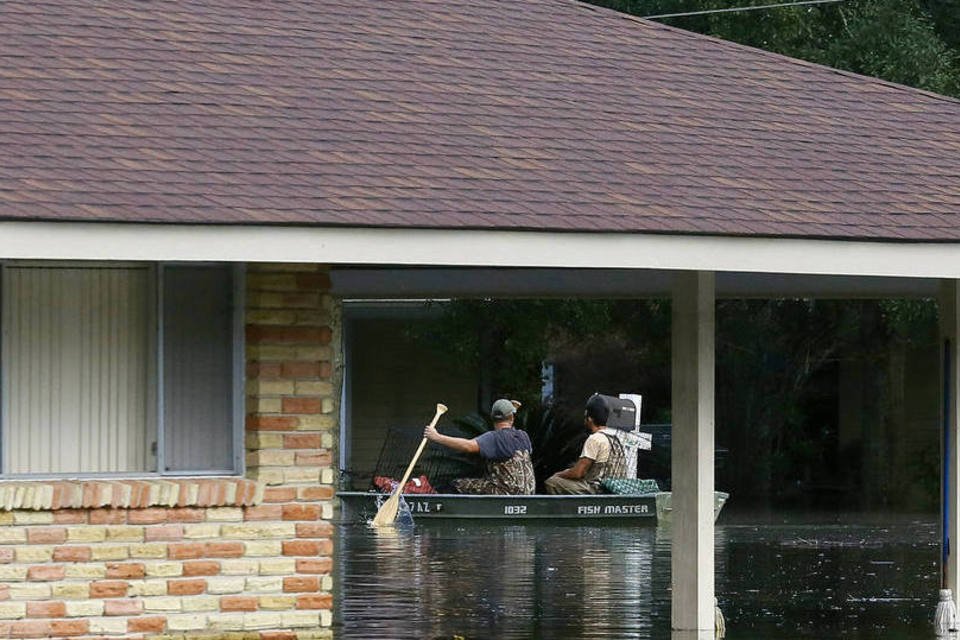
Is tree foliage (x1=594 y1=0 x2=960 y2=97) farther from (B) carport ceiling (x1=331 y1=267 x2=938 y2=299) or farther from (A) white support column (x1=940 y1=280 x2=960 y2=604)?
(A) white support column (x1=940 y1=280 x2=960 y2=604)

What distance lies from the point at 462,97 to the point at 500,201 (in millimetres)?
1617

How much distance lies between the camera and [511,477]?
21.5 meters

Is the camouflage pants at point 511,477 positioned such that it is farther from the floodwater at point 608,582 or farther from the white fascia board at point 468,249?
the white fascia board at point 468,249

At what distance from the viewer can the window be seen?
35.8ft

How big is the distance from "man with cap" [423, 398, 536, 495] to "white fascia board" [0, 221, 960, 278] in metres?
7.27

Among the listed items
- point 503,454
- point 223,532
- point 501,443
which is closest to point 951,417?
point 223,532

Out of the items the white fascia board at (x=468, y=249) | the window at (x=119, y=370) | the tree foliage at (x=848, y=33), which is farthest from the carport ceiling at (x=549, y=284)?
the tree foliage at (x=848, y=33)

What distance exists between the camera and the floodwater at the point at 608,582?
13570mm

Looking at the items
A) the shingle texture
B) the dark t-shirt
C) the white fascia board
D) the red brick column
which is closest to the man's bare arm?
the dark t-shirt

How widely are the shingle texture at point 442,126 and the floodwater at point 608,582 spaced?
2907 mm

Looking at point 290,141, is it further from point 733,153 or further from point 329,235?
point 733,153

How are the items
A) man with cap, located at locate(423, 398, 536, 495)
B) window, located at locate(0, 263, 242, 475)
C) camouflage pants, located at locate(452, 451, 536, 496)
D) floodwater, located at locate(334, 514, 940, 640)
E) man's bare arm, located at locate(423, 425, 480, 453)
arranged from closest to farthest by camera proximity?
window, located at locate(0, 263, 242, 475) → floodwater, located at locate(334, 514, 940, 640) → man's bare arm, located at locate(423, 425, 480, 453) → man with cap, located at locate(423, 398, 536, 495) → camouflage pants, located at locate(452, 451, 536, 496)

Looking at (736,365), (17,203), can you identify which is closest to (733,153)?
(17,203)

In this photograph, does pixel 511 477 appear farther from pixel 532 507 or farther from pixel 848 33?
pixel 848 33
